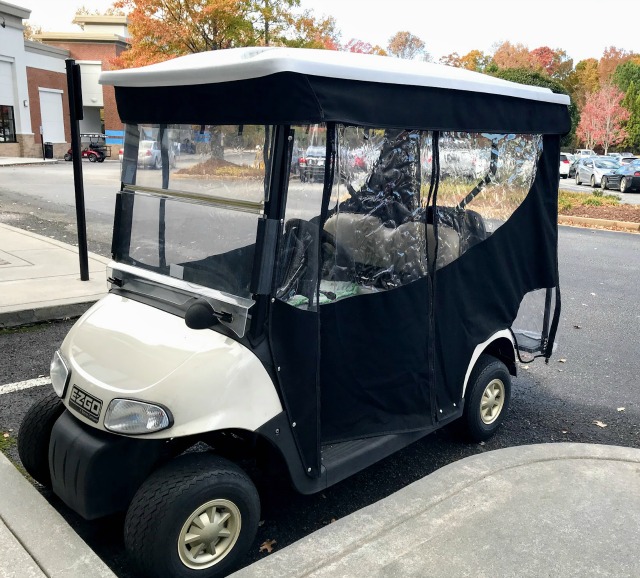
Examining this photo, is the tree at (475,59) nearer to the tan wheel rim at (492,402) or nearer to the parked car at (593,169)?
the parked car at (593,169)

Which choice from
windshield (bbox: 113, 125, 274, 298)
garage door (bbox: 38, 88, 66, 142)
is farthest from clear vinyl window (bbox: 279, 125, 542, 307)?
garage door (bbox: 38, 88, 66, 142)

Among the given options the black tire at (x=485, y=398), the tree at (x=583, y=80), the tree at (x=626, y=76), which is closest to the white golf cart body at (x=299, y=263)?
the black tire at (x=485, y=398)

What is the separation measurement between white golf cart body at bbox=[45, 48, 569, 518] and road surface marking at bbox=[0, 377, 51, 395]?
174 centimetres

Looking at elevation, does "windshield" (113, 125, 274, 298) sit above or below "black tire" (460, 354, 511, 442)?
above

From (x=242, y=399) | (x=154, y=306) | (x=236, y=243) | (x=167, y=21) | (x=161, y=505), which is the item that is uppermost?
(x=167, y=21)

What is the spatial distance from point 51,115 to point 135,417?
150 ft

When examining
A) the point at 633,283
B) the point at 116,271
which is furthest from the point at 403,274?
the point at 633,283

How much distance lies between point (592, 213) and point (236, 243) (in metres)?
14.4

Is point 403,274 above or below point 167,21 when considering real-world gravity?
below

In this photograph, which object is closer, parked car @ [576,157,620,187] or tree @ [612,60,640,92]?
parked car @ [576,157,620,187]

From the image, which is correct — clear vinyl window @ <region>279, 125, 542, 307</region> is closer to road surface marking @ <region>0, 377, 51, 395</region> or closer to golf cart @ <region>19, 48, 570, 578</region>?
golf cart @ <region>19, 48, 570, 578</region>

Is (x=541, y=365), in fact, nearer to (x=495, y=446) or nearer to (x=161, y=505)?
(x=495, y=446)

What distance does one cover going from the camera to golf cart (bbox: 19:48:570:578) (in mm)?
2537

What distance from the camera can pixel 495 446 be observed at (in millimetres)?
3967
